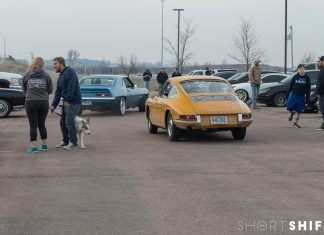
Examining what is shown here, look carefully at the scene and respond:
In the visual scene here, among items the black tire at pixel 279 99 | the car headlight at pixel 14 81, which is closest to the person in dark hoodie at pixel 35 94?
the car headlight at pixel 14 81

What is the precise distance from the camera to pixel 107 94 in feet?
70.3

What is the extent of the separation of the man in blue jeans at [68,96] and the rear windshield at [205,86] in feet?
9.18

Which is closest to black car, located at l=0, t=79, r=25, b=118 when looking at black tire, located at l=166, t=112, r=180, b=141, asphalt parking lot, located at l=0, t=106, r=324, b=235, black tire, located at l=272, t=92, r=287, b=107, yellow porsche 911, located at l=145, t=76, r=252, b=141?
asphalt parking lot, located at l=0, t=106, r=324, b=235

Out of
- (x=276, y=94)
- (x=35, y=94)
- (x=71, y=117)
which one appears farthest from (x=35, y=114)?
(x=276, y=94)

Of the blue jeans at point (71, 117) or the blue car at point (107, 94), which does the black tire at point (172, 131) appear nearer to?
the blue jeans at point (71, 117)

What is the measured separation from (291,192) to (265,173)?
1.46 meters

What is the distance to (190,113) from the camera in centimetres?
1310

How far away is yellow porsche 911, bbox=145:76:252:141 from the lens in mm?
13086

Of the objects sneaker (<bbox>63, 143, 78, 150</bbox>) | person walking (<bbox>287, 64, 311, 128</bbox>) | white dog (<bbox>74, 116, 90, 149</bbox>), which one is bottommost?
sneaker (<bbox>63, 143, 78, 150</bbox>)

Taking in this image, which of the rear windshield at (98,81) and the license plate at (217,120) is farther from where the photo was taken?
the rear windshield at (98,81)
